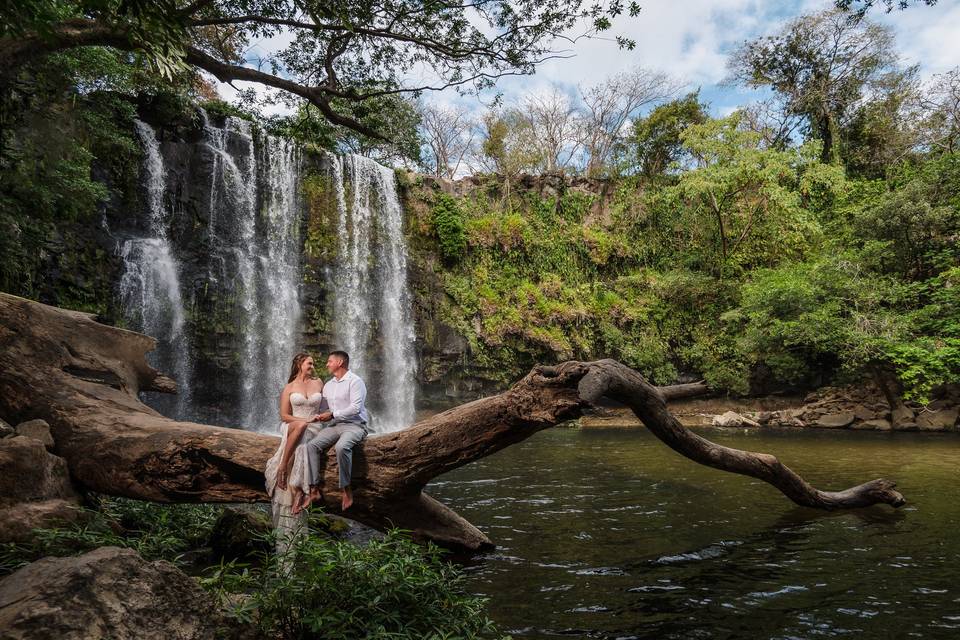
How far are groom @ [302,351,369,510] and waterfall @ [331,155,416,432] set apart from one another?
1581 cm

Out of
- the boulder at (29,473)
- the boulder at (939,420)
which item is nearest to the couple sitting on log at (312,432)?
the boulder at (29,473)

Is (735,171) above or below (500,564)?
above

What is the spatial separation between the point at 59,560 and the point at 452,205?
74.1ft

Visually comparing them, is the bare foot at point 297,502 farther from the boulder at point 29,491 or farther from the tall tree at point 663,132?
the tall tree at point 663,132

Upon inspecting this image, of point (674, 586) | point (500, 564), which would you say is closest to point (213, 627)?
point (500, 564)

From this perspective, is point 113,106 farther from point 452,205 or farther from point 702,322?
point 702,322

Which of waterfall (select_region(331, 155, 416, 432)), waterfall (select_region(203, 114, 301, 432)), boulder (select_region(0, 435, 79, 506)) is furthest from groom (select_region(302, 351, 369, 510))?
waterfall (select_region(331, 155, 416, 432))

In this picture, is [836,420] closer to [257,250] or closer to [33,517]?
[33,517]

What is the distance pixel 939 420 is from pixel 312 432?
19.0 meters

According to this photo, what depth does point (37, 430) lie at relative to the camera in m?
4.93

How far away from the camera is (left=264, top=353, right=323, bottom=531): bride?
14.3 feet

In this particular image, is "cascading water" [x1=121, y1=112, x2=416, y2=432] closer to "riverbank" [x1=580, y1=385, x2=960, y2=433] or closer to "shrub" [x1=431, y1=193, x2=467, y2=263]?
"shrub" [x1=431, y1=193, x2=467, y2=263]

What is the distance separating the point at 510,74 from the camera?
28.6 ft

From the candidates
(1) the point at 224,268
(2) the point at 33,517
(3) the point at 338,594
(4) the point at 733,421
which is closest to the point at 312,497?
(3) the point at 338,594
